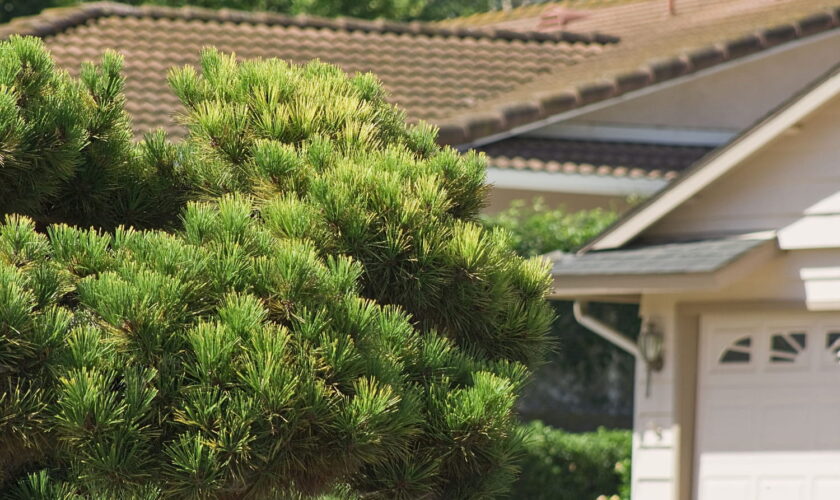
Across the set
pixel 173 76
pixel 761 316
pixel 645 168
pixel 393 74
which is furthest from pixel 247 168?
pixel 393 74

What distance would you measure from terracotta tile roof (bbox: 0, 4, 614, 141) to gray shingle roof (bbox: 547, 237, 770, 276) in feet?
A: 15.4

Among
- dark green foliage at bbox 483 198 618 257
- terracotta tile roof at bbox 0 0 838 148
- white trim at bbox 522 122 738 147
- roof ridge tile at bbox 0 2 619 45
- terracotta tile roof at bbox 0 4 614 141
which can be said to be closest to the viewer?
dark green foliage at bbox 483 198 618 257

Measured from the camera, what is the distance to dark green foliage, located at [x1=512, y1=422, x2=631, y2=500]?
12.5 meters

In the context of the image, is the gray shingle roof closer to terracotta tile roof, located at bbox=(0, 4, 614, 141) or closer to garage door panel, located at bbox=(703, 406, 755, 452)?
garage door panel, located at bbox=(703, 406, 755, 452)

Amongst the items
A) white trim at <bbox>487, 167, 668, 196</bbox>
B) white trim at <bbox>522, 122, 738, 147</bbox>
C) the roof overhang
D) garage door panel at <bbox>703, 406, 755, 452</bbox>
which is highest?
white trim at <bbox>522, 122, 738, 147</bbox>

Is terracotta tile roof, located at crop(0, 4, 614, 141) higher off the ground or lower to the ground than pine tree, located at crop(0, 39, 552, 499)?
higher

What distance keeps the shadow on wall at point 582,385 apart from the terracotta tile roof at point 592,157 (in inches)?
59.0

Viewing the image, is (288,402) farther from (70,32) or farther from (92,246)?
(70,32)

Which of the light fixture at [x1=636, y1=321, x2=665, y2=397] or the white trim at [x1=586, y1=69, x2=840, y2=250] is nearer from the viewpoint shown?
the white trim at [x1=586, y1=69, x2=840, y2=250]

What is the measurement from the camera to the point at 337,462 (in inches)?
136

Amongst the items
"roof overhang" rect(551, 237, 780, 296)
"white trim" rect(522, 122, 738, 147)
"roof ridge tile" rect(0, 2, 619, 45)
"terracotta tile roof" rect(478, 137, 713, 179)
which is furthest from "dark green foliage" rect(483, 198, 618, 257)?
"roof ridge tile" rect(0, 2, 619, 45)

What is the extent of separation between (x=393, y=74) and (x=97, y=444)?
12856 millimetres

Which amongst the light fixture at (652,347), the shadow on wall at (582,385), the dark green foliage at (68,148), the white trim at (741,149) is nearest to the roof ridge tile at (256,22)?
the shadow on wall at (582,385)

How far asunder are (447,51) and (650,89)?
3.50m
